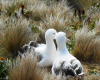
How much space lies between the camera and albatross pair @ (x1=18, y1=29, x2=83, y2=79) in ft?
11.0

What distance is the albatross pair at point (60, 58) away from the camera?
3.35 metres

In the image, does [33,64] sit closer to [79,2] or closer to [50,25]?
[50,25]

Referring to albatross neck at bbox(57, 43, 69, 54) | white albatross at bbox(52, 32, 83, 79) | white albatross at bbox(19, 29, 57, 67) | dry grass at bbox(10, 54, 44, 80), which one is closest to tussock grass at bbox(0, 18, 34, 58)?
white albatross at bbox(19, 29, 57, 67)

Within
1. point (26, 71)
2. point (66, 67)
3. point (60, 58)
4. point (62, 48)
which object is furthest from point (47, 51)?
point (26, 71)

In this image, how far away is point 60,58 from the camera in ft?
12.1

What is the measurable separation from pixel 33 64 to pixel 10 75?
0.36 meters

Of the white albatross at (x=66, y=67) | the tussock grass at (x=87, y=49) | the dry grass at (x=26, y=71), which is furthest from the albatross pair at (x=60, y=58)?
the tussock grass at (x=87, y=49)

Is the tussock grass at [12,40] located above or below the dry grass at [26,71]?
above

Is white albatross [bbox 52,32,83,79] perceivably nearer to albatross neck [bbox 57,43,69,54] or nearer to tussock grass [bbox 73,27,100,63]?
albatross neck [bbox 57,43,69,54]

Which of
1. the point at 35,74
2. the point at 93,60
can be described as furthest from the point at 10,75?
the point at 93,60

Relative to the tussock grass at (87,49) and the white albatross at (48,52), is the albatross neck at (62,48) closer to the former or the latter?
the white albatross at (48,52)

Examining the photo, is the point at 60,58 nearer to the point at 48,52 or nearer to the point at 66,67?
the point at 66,67

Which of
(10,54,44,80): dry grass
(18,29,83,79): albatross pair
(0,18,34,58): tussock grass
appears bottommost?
(10,54,44,80): dry grass

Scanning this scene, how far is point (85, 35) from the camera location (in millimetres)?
5016
